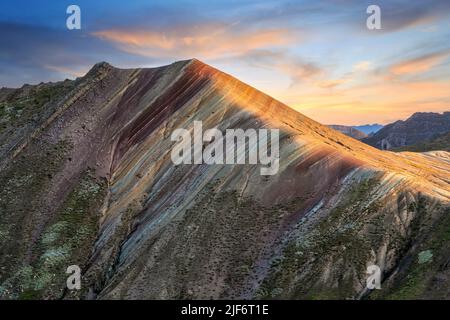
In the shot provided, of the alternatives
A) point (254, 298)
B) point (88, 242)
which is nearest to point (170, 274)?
point (254, 298)

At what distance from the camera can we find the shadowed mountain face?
43031 millimetres

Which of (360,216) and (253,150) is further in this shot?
(253,150)

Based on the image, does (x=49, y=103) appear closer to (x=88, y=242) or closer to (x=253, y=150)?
(x=88, y=242)

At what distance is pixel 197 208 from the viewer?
2023 inches

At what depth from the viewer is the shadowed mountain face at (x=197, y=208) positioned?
4303 centimetres

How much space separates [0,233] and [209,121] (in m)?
→ 27.6

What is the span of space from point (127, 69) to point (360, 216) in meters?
45.6

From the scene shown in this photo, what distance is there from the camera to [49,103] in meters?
77.0

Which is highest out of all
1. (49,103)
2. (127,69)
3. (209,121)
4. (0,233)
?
(127,69)

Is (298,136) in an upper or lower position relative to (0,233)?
upper

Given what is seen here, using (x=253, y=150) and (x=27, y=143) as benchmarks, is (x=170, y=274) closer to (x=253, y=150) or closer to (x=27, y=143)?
(x=253, y=150)

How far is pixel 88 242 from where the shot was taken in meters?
53.8
